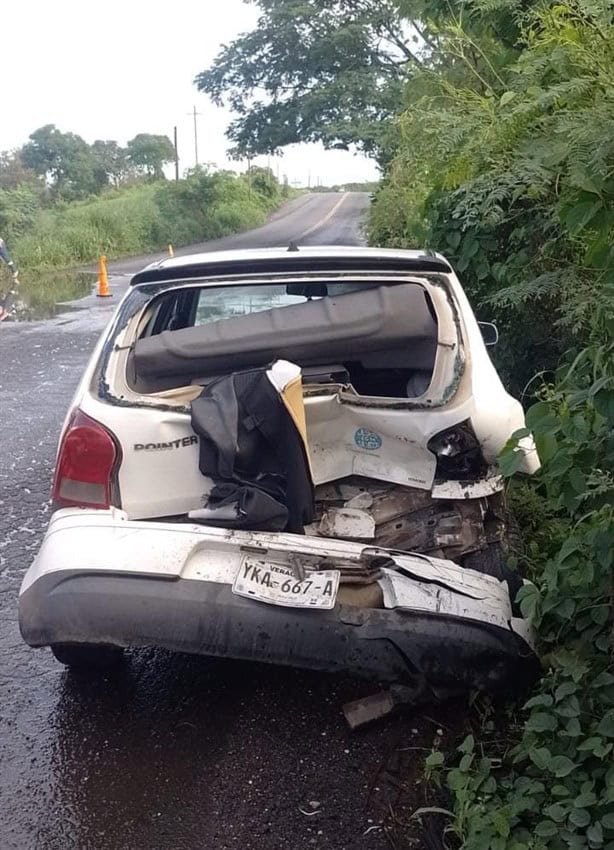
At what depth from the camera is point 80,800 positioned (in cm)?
257

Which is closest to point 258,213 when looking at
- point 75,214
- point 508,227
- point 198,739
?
point 75,214

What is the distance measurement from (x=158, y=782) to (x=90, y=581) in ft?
2.28

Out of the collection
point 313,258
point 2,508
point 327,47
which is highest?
point 327,47

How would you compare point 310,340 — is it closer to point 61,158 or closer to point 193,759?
point 193,759

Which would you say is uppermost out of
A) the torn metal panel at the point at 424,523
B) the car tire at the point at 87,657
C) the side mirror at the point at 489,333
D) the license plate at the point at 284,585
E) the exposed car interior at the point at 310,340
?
the exposed car interior at the point at 310,340

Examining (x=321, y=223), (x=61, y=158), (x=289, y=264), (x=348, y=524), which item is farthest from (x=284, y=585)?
(x=61, y=158)

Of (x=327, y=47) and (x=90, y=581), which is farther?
(x=327, y=47)

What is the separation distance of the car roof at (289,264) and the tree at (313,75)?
2092cm

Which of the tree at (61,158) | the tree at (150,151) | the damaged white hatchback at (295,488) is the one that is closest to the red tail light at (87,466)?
the damaged white hatchback at (295,488)

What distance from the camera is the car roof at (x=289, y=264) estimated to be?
11.1 feet

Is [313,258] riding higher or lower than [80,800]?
higher

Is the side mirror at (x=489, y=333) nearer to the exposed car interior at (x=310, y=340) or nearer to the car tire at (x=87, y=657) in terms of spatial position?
the exposed car interior at (x=310, y=340)

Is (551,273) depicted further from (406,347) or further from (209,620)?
(209,620)

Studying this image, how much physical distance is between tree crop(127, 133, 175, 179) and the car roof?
4769cm
